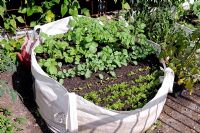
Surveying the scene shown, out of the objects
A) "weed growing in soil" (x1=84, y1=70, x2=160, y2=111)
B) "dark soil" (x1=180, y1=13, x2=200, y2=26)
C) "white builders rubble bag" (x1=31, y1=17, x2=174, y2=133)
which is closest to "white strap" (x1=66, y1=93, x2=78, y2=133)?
"white builders rubble bag" (x1=31, y1=17, x2=174, y2=133)

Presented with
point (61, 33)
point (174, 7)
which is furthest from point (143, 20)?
point (61, 33)

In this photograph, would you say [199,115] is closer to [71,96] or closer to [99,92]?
[99,92]

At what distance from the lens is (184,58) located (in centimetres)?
382

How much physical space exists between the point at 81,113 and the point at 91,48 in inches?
33.4

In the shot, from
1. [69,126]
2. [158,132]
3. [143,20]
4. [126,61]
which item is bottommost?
[158,132]

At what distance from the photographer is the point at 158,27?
4227mm

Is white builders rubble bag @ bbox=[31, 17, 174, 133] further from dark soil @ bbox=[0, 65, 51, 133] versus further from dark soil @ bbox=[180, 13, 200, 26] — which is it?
dark soil @ bbox=[180, 13, 200, 26]

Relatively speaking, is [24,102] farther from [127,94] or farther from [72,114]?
[127,94]

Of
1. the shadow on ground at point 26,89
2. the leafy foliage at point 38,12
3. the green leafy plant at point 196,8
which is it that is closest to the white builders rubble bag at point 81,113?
the shadow on ground at point 26,89

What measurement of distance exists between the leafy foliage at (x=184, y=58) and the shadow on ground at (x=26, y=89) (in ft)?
4.96

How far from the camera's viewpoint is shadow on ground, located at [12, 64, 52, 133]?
3.55m

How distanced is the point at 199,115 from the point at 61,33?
1.89m

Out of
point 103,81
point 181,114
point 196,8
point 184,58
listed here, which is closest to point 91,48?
point 103,81

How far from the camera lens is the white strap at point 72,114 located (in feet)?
9.72
